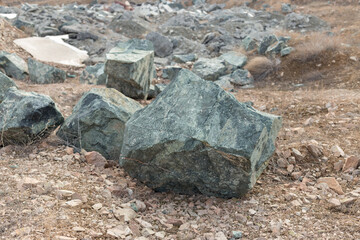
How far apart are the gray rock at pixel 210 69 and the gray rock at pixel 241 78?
0.37 m

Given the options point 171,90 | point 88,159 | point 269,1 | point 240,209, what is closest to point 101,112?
point 88,159

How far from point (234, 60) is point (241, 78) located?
41.1 inches

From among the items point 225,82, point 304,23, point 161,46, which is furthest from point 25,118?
point 304,23

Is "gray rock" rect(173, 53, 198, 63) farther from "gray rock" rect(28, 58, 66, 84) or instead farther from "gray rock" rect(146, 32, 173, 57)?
"gray rock" rect(28, 58, 66, 84)

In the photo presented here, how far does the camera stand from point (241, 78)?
8078 millimetres

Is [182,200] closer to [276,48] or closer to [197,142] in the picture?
[197,142]

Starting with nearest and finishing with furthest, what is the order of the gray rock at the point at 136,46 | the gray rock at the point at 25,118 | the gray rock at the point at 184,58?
the gray rock at the point at 25,118, the gray rock at the point at 136,46, the gray rock at the point at 184,58

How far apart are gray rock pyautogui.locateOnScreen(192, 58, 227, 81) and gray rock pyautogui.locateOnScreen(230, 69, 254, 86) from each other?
0.37 m

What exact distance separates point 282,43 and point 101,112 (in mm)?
6503

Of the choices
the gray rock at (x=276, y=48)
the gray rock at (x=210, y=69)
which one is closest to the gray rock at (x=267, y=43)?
the gray rock at (x=276, y=48)

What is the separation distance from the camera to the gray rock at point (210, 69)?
8.37m

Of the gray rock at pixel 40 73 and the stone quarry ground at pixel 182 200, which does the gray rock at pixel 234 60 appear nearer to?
the gray rock at pixel 40 73

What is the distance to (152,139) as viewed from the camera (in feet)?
8.75

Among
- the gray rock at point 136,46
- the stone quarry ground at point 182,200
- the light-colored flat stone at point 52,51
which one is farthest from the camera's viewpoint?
the light-colored flat stone at point 52,51
